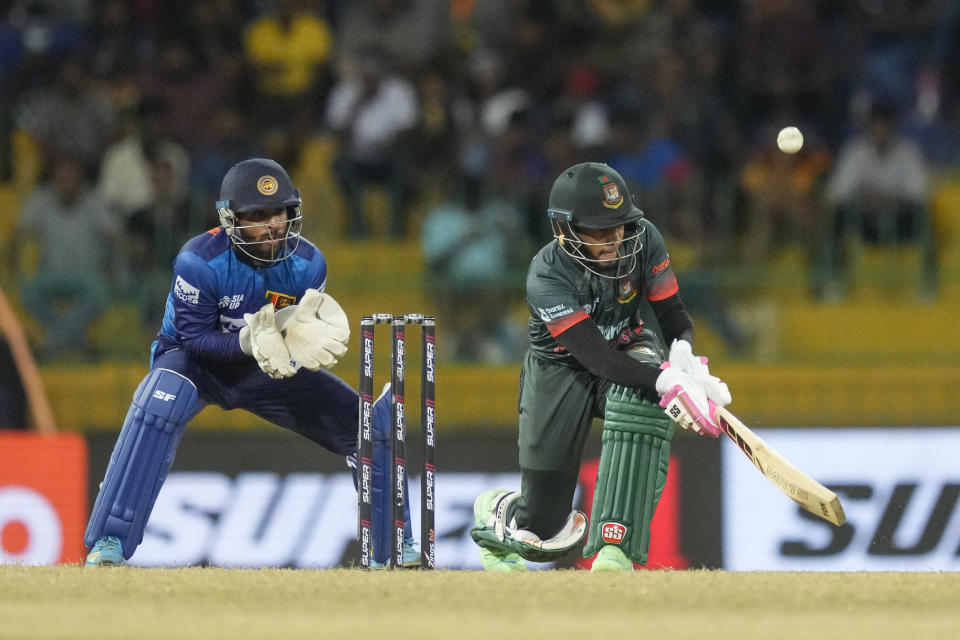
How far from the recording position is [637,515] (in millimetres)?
6742

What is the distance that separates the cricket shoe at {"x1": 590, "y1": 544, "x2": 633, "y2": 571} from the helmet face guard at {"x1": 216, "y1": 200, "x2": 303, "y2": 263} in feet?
6.17

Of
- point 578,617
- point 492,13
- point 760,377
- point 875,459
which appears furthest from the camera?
point 492,13

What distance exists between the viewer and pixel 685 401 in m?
6.46

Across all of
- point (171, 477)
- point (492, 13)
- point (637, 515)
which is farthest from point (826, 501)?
point (492, 13)

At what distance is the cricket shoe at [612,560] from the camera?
6660 millimetres

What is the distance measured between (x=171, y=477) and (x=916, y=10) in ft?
22.9

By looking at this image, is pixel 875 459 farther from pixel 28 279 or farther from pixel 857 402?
pixel 28 279

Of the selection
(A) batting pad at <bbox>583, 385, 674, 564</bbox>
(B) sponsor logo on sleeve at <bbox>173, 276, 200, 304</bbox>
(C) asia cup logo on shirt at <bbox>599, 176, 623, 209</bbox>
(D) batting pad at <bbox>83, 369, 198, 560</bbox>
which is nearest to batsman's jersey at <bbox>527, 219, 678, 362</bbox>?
(C) asia cup logo on shirt at <bbox>599, 176, 623, 209</bbox>

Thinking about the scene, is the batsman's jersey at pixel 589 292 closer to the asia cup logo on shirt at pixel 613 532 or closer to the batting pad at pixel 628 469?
the batting pad at pixel 628 469

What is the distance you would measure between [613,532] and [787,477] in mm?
800

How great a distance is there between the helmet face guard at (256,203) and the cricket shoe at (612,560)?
1881mm

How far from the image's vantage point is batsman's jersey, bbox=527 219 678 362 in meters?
6.82

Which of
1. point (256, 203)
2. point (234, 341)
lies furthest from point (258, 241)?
point (234, 341)

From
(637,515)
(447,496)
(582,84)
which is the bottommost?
(447,496)
